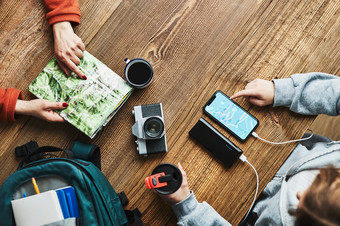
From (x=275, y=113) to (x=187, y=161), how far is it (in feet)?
1.08

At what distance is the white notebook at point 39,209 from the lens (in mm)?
714

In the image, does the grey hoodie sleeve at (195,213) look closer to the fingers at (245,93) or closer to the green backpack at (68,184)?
the green backpack at (68,184)

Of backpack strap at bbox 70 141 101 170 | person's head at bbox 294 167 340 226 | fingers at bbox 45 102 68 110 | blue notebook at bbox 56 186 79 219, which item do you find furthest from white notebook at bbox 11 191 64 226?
person's head at bbox 294 167 340 226

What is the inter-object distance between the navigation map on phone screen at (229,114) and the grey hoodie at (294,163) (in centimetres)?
10

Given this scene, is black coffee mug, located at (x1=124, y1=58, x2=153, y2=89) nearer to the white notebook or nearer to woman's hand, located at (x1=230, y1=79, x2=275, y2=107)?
woman's hand, located at (x1=230, y1=79, x2=275, y2=107)

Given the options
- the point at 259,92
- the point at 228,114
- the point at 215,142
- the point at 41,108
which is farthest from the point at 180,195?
the point at 41,108

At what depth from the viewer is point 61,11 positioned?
85 centimetres

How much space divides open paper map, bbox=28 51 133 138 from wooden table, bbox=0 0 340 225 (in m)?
0.04

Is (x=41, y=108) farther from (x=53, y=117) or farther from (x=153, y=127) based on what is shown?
(x=153, y=127)

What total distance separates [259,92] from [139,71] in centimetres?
38

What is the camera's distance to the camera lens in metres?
0.83

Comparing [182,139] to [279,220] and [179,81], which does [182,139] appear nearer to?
[179,81]

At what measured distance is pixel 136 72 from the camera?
0.85 m

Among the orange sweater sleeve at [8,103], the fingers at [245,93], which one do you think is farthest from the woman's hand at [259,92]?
the orange sweater sleeve at [8,103]
